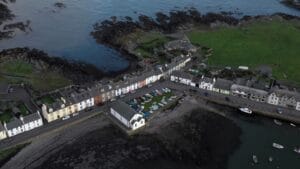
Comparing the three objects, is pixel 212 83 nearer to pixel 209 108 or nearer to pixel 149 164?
pixel 209 108

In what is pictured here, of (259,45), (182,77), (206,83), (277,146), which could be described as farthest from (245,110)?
(259,45)

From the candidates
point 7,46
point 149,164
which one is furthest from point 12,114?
point 7,46

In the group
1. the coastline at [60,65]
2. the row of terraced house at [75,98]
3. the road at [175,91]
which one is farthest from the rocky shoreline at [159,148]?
the coastline at [60,65]

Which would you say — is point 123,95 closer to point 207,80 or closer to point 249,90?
point 207,80

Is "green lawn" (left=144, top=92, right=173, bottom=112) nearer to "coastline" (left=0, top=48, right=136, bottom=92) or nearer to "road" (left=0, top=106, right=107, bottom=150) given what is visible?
"road" (left=0, top=106, right=107, bottom=150)

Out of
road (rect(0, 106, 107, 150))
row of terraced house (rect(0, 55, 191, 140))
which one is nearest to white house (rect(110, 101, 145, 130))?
road (rect(0, 106, 107, 150))

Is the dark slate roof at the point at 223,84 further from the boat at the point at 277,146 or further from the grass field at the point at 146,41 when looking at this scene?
the grass field at the point at 146,41
